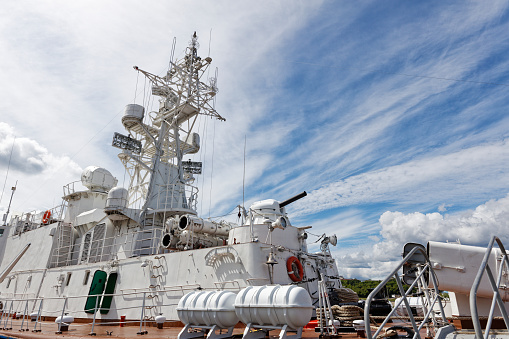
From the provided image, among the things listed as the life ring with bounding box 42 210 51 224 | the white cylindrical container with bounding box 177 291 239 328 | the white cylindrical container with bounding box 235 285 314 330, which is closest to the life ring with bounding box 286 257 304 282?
the white cylindrical container with bounding box 177 291 239 328

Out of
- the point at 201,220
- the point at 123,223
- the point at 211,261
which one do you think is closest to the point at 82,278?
the point at 123,223

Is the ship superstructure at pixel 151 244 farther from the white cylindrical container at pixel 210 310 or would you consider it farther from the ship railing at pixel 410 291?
the ship railing at pixel 410 291

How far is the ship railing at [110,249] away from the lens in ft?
48.5

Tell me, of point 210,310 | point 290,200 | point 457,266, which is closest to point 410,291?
point 457,266

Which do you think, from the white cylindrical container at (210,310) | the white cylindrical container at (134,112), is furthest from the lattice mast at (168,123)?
the white cylindrical container at (210,310)

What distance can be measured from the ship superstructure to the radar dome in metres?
0.07

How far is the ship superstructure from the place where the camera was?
446 inches

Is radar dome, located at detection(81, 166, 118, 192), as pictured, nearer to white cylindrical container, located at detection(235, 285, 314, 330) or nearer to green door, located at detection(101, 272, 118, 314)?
green door, located at detection(101, 272, 118, 314)

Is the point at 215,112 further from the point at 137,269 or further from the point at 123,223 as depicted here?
the point at 137,269


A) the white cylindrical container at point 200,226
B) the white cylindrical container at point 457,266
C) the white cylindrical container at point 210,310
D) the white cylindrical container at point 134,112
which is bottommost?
the white cylindrical container at point 210,310

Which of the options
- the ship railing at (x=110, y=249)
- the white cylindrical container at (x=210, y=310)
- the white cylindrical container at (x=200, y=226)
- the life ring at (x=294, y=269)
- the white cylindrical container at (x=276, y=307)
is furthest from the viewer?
the ship railing at (x=110, y=249)

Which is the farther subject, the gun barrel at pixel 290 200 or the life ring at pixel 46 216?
the life ring at pixel 46 216

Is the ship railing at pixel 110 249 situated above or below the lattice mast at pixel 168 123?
below

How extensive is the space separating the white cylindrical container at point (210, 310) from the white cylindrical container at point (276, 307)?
0.34 m
